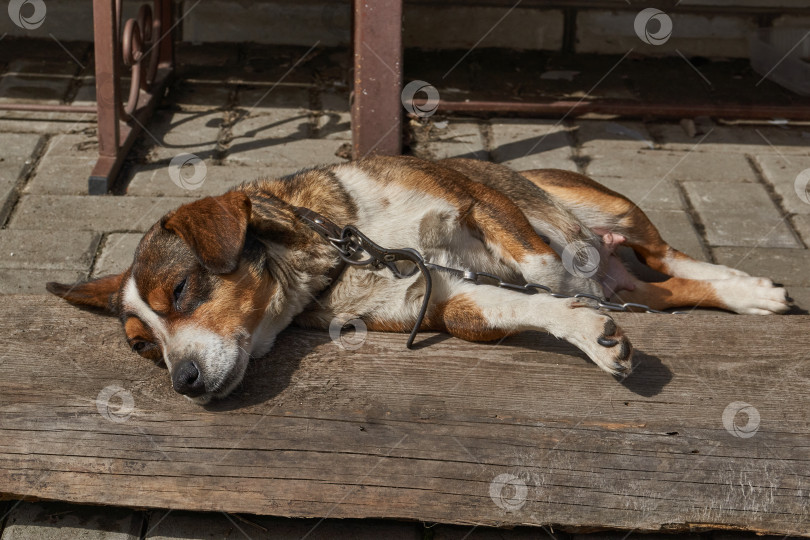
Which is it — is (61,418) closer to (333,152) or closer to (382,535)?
(382,535)

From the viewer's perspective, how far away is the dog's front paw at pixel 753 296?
3916 mm

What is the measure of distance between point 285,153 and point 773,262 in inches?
116

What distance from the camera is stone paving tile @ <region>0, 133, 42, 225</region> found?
4.83 m

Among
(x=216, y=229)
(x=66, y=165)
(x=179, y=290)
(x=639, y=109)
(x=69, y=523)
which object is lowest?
(x=69, y=523)

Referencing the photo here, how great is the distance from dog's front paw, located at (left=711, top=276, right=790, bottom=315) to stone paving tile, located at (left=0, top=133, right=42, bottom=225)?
3768mm

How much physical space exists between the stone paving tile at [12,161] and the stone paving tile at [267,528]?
2.51 m

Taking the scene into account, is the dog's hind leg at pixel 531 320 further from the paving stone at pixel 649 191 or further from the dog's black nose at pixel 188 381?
the paving stone at pixel 649 191

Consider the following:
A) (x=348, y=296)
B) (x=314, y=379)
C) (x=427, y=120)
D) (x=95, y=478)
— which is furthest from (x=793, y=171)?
(x=95, y=478)

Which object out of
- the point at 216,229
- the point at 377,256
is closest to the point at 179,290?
the point at 216,229

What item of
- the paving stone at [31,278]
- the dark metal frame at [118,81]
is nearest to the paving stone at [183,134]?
the dark metal frame at [118,81]

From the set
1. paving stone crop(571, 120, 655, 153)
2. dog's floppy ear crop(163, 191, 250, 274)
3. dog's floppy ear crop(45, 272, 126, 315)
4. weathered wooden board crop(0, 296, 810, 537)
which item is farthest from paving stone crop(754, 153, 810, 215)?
dog's floppy ear crop(45, 272, 126, 315)

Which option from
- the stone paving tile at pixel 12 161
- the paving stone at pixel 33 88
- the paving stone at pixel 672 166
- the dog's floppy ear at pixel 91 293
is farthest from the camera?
the paving stone at pixel 33 88

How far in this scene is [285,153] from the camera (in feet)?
17.8

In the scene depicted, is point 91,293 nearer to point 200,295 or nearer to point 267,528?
point 200,295
